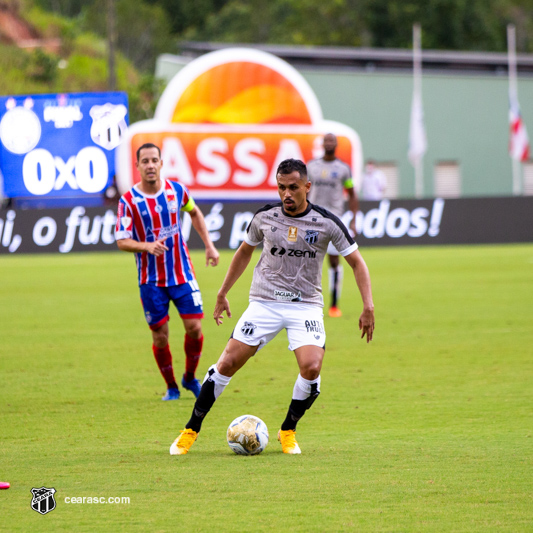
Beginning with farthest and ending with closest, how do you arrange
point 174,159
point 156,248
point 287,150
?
point 287,150, point 174,159, point 156,248

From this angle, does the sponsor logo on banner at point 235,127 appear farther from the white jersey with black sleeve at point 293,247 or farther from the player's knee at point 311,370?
the player's knee at point 311,370

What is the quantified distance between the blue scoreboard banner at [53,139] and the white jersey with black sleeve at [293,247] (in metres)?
19.1

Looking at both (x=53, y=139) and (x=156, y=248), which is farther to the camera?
(x=53, y=139)

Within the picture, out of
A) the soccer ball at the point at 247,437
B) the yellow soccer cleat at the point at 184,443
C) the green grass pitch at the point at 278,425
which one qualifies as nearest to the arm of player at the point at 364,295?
the green grass pitch at the point at 278,425

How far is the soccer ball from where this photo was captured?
6.10 m

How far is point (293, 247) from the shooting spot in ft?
20.2

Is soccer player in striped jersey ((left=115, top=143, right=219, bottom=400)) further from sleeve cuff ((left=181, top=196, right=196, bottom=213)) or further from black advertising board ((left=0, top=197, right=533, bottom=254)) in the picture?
black advertising board ((left=0, top=197, right=533, bottom=254))

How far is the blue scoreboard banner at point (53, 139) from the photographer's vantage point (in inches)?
1009

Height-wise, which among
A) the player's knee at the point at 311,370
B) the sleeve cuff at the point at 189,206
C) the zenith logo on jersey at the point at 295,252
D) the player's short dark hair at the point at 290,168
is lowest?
the player's knee at the point at 311,370

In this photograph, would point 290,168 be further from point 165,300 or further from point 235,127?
point 235,127

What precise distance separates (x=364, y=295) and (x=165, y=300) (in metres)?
2.57

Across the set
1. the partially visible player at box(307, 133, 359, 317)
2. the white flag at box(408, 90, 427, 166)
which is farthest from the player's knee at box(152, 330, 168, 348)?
the white flag at box(408, 90, 427, 166)

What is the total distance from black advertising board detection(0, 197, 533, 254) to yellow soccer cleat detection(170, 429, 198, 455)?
17.5m

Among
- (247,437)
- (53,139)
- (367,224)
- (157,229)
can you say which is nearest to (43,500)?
(247,437)
